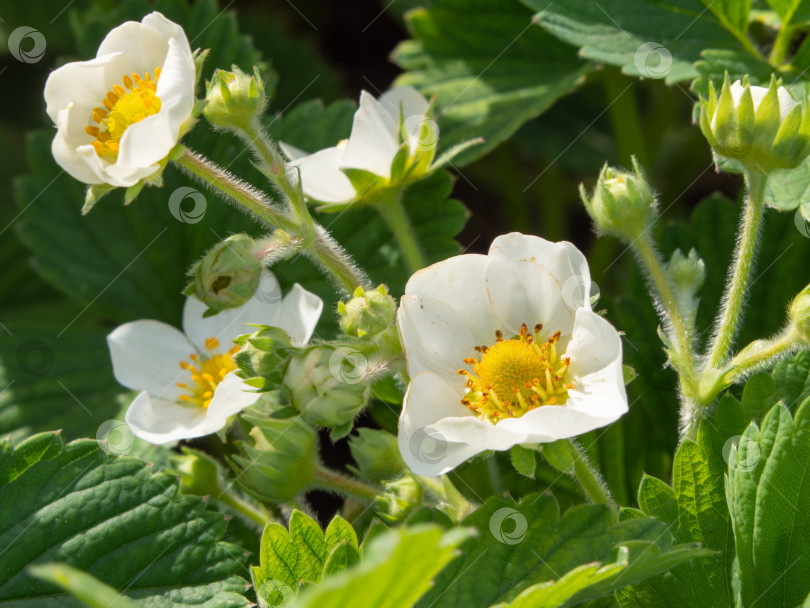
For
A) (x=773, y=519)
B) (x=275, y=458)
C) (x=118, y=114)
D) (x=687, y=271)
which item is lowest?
(x=773, y=519)

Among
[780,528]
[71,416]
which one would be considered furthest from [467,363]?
[71,416]

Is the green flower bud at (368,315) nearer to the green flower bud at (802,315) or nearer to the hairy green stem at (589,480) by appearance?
the hairy green stem at (589,480)

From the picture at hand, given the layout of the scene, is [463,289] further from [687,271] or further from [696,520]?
[696,520]

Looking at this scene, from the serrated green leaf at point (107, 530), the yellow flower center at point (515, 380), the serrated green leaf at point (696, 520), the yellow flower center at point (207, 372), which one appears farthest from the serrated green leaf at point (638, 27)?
the serrated green leaf at point (107, 530)

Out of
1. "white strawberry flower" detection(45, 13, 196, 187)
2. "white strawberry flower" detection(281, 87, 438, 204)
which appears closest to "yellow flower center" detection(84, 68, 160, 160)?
"white strawberry flower" detection(45, 13, 196, 187)

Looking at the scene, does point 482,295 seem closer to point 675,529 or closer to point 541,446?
point 541,446

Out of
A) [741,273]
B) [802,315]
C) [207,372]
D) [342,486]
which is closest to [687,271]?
[741,273]
